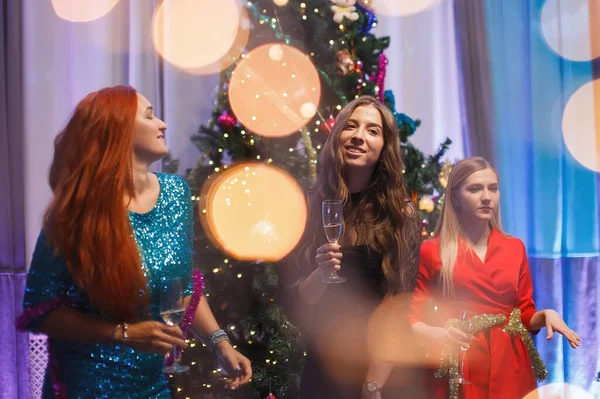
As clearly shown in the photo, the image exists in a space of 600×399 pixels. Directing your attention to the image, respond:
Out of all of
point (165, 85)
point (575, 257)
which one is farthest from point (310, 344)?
point (575, 257)

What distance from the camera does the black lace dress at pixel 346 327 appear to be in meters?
1.91

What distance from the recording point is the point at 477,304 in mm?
2471

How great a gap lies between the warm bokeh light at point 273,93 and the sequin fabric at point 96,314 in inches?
67.1

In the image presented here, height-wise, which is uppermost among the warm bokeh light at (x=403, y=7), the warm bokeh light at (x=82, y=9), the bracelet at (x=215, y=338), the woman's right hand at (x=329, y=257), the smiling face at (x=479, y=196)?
the warm bokeh light at (x=403, y=7)

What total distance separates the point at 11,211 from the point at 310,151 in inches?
74.2

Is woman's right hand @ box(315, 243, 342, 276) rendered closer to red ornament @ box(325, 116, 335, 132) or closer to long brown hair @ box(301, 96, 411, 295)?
long brown hair @ box(301, 96, 411, 295)

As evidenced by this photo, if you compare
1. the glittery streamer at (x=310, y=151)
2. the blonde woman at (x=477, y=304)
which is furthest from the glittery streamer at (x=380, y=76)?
the blonde woman at (x=477, y=304)

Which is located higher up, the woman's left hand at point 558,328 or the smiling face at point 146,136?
the smiling face at point 146,136

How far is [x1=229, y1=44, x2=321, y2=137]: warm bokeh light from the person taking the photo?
3377mm

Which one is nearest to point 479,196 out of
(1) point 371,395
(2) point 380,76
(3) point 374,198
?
(3) point 374,198

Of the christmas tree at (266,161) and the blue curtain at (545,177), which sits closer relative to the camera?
the christmas tree at (266,161)

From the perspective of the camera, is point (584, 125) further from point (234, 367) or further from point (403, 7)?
point (234, 367)

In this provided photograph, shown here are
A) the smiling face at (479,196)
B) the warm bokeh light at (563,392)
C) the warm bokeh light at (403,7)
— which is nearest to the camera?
the smiling face at (479,196)

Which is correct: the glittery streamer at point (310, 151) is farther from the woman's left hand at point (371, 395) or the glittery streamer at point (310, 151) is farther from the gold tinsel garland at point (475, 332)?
the woman's left hand at point (371, 395)
